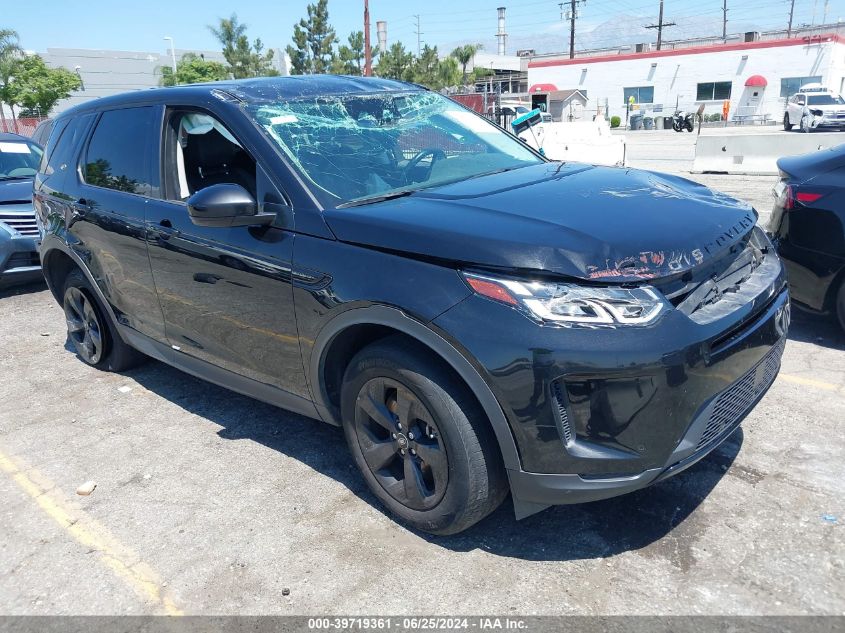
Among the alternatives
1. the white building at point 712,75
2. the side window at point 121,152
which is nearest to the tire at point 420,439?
the side window at point 121,152

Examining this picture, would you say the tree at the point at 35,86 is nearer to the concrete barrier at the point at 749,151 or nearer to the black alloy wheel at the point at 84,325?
the concrete barrier at the point at 749,151

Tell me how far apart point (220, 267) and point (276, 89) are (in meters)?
1.02

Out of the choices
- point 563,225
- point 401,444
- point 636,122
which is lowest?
point 636,122

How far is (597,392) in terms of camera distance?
2328 millimetres

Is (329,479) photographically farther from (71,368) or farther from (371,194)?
(71,368)

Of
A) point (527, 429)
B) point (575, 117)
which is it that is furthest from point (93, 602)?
point (575, 117)

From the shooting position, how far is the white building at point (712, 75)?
49.3 m

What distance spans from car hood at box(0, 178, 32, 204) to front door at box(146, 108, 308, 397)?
16.1ft

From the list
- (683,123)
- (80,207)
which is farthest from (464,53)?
(80,207)

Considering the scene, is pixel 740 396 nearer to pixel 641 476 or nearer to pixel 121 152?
pixel 641 476

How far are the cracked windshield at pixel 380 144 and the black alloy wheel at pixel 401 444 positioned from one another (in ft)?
2.93

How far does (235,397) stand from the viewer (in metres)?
4.55

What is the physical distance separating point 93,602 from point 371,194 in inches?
80.1

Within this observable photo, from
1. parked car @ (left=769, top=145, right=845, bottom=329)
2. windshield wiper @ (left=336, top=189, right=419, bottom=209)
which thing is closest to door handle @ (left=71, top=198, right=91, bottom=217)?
windshield wiper @ (left=336, top=189, right=419, bottom=209)
